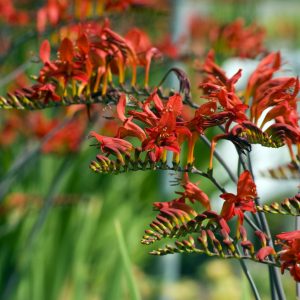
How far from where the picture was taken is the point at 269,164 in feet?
21.0

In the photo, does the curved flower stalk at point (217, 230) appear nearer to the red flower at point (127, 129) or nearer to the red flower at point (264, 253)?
the red flower at point (264, 253)

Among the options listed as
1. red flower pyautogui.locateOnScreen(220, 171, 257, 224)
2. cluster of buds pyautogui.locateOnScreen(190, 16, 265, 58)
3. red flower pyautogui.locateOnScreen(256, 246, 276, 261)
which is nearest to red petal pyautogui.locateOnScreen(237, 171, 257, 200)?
red flower pyautogui.locateOnScreen(220, 171, 257, 224)

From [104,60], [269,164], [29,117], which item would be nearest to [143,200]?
[29,117]

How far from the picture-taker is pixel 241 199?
4.89 feet

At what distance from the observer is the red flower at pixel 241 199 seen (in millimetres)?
1482

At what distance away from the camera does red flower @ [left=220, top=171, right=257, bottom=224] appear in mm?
1482

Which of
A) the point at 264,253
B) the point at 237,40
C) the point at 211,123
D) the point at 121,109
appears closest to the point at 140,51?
the point at 121,109

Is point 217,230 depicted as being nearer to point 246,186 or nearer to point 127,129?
point 246,186

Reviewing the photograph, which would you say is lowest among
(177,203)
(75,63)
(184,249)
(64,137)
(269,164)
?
(184,249)

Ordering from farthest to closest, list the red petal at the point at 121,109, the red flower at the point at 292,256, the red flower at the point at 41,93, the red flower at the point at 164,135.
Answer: the red flower at the point at 41,93
the red petal at the point at 121,109
the red flower at the point at 164,135
the red flower at the point at 292,256

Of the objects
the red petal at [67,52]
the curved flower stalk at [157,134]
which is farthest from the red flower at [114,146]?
the red petal at [67,52]

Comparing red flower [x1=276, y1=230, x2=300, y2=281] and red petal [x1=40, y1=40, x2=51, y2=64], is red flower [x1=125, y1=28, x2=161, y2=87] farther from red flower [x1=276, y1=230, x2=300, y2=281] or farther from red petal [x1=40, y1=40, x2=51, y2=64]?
red flower [x1=276, y1=230, x2=300, y2=281]

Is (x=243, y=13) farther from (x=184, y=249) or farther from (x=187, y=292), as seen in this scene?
(x=184, y=249)

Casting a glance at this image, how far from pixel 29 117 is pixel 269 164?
2824 mm
